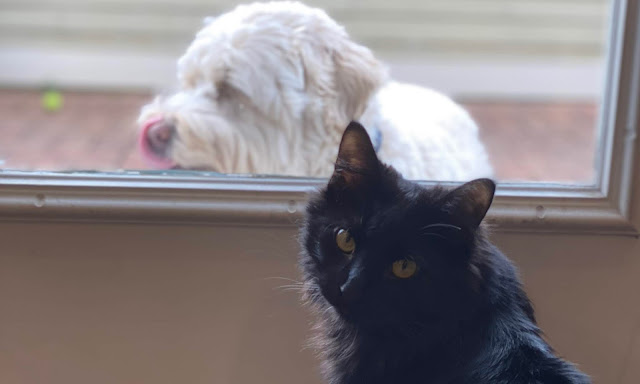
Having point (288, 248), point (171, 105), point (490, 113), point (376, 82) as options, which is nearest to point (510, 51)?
point (490, 113)

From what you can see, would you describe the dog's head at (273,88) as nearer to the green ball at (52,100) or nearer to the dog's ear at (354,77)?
the dog's ear at (354,77)

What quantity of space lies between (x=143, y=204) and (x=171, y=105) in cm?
46

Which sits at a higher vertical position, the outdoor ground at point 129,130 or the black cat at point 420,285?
the black cat at point 420,285

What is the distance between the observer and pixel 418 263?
769 millimetres

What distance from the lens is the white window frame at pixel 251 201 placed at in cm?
98

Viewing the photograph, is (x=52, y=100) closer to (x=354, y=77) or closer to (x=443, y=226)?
(x=354, y=77)

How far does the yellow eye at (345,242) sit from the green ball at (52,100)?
2146 mm

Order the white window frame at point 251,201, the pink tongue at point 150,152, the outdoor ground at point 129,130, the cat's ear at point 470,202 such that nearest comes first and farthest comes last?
the cat's ear at point 470,202 < the white window frame at point 251,201 < the pink tongue at point 150,152 < the outdoor ground at point 129,130

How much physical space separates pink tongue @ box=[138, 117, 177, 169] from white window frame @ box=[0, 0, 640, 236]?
275mm

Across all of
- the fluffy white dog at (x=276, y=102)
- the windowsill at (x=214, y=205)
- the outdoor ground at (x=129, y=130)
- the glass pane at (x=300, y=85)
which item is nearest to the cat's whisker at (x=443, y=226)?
the windowsill at (x=214, y=205)

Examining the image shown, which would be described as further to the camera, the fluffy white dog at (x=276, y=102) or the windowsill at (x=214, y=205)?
the fluffy white dog at (x=276, y=102)

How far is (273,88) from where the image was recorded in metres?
1.36

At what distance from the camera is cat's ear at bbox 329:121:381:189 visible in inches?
31.5

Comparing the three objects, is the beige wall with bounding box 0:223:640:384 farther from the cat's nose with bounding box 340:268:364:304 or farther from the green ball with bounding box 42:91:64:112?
the green ball with bounding box 42:91:64:112
